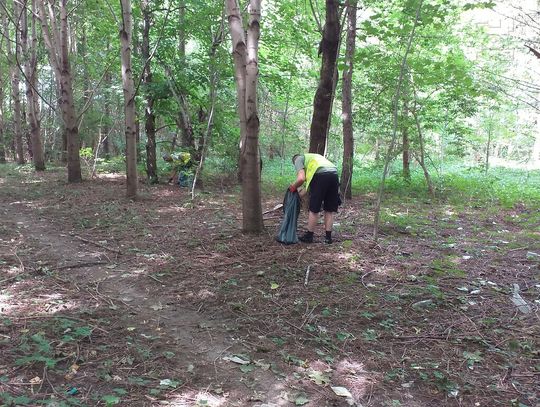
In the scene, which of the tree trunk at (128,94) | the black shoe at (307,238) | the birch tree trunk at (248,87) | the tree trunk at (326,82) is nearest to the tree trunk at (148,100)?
the tree trunk at (128,94)

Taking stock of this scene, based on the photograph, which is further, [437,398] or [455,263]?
[455,263]

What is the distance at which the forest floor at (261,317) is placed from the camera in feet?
9.98

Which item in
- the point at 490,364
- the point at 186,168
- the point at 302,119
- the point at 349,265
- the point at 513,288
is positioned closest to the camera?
the point at 490,364

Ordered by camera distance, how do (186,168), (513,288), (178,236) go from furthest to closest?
1. (186,168)
2. (178,236)
3. (513,288)

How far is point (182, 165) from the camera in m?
12.5

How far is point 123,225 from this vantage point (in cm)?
767

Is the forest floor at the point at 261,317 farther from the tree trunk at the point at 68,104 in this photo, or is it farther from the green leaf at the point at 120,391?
the tree trunk at the point at 68,104

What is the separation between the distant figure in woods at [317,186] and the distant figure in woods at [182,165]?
254 inches

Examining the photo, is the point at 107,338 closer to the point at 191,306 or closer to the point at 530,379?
the point at 191,306

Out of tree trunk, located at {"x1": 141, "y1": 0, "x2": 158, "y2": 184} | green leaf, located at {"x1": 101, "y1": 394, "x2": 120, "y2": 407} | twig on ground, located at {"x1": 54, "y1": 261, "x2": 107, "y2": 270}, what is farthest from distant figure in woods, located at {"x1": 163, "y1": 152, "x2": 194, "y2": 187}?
green leaf, located at {"x1": 101, "y1": 394, "x2": 120, "y2": 407}

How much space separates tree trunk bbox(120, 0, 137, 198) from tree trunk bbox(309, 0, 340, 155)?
14.1ft

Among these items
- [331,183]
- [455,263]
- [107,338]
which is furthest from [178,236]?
[455,263]

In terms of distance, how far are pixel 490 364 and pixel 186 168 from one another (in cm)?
1047

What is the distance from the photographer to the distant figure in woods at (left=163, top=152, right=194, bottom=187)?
12.4 m
